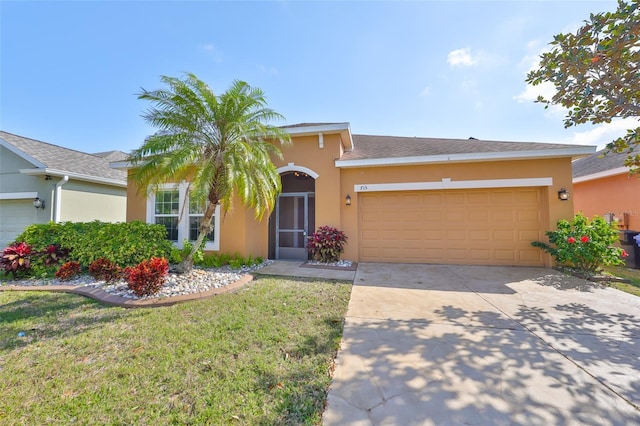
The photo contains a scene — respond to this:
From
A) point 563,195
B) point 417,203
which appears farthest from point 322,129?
point 563,195

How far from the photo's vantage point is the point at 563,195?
7520mm

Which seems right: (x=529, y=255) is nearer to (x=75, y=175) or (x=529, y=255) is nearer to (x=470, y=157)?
(x=470, y=157)

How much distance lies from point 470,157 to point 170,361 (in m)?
8.89

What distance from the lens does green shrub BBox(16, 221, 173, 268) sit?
653cm

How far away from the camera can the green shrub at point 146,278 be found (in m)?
4.84

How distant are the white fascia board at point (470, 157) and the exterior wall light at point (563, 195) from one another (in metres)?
1.07

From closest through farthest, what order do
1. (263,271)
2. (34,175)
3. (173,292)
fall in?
(173,292), (263,271), (34,175)

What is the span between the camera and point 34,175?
10.3 metres

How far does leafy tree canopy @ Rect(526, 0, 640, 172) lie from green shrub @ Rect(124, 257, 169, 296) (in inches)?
317

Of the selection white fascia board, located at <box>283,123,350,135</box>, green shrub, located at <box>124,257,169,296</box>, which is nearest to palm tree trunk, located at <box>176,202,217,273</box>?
green shrub, located at <box>124,257,169,296</box>

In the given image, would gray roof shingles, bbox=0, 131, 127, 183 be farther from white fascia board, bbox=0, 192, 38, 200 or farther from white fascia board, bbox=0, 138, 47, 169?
white fascia board, bbox=0, 192, 38, 200

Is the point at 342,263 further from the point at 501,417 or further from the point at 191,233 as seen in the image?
the point at 501,417

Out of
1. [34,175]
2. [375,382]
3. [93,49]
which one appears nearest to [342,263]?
[375,382]

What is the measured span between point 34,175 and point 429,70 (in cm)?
1604
